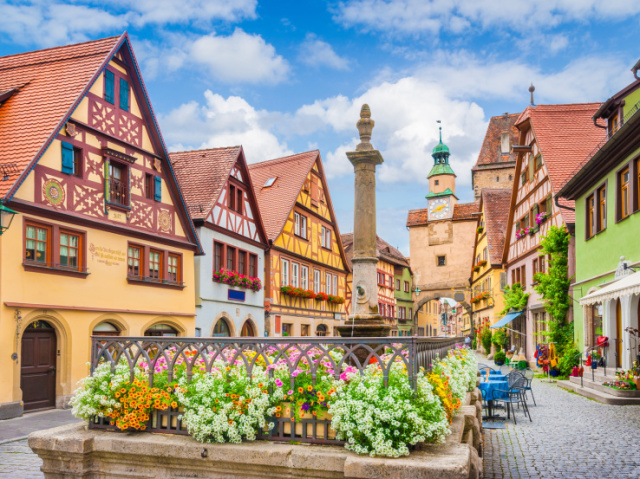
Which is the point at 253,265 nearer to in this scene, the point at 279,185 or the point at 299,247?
the point at 299,247

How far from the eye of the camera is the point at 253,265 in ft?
80.1

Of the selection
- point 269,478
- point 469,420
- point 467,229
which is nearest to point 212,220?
point 469,420

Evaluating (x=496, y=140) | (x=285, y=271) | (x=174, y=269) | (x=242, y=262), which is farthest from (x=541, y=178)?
(x=496, y=140)

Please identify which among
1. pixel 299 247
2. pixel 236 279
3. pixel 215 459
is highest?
pixel 299 247

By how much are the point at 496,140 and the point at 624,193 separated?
47066 mm

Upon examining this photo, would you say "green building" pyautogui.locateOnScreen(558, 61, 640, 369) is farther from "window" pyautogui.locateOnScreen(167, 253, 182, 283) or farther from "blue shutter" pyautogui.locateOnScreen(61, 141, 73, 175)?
"blue shutter" pyautogui.locateOnScreen(61, 141, 73, 175)

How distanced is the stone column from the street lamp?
6.92 meters

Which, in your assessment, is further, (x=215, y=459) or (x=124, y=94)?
(x=124, y=94)

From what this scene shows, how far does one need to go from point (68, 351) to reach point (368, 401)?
11.4 meters

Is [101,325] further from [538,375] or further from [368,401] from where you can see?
[538,375]

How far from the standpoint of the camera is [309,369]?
208 inches

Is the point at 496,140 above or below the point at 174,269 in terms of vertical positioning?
above

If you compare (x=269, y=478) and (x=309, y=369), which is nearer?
(x=269, y=478)

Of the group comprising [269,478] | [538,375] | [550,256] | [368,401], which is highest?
Answer: [550,256]
